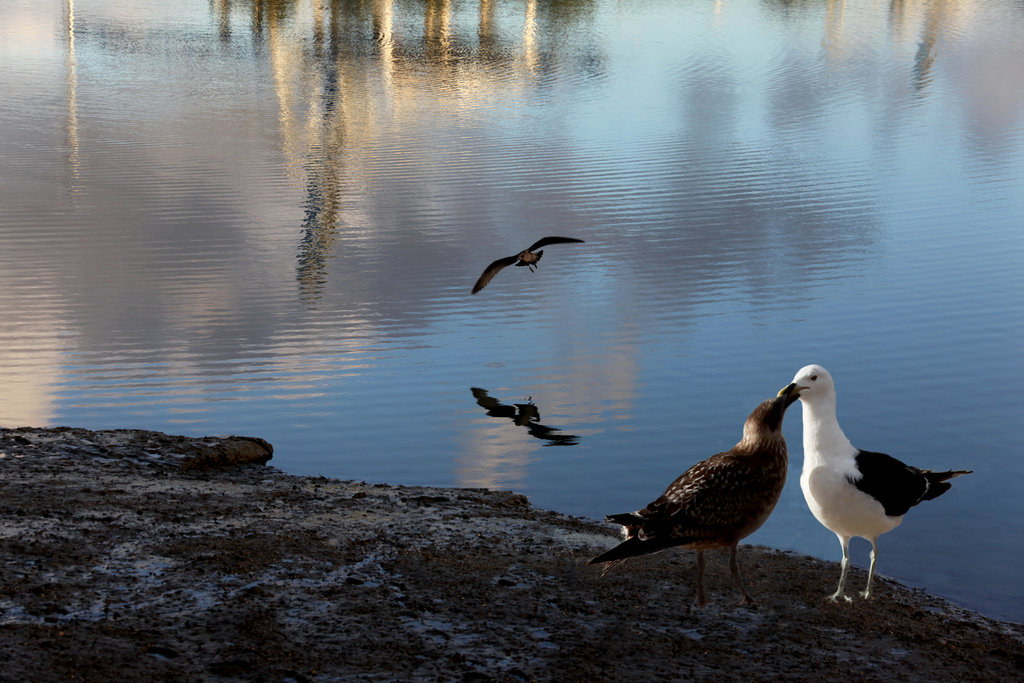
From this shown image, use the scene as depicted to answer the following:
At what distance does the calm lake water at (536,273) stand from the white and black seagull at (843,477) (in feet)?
2.66

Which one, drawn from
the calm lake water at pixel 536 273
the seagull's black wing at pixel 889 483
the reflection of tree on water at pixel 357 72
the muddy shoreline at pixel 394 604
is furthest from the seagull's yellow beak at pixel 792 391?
the reflection of tree on water at pixel 357 72

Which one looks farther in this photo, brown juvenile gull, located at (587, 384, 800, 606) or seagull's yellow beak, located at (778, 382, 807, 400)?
seagull's yellow beak, located at (778, 382, 807, 400)

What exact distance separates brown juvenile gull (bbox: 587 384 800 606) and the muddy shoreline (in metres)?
0.49

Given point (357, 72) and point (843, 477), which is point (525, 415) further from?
point (357, 72)

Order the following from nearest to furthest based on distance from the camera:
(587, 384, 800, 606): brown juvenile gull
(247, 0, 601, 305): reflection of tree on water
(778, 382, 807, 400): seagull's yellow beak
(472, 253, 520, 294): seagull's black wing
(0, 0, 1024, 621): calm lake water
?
1. (587, 384, 800, 606): brown juvenile gull
2. (778, 382, 807, 400): seagull's yellow beak
3. (0, 0, 1024, 621): calm lake water
4. (472, 253, 520, 294): seagull's black wing
5. (247, 0, 601, 305): reflection of tree on water

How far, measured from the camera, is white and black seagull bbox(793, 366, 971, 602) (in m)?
7.55

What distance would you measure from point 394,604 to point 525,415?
6.72 meters

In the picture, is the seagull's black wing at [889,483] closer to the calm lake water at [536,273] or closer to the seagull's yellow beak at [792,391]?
the seagull's yellow beak at [792,391]

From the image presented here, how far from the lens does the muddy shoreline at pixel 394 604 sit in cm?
628

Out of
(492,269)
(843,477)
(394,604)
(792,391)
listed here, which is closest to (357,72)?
(492,269)

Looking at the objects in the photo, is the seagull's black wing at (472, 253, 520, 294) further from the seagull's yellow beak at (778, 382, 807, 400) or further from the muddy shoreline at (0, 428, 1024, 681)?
the seagull's yellow beak at (778, 382, 807, 400)

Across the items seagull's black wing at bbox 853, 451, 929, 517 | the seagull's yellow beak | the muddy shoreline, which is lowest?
the muddy shoreline

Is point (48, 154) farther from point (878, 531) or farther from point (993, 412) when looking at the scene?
point (878, 531)

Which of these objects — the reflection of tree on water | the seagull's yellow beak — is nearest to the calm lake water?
the reflection of tree on water
